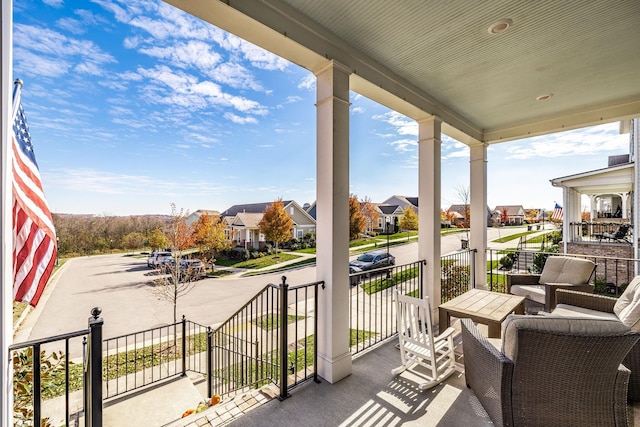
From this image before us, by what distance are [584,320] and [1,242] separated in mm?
3084

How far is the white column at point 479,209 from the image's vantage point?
16.6 ft

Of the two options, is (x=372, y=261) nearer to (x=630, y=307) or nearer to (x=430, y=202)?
(x=430, y=202)

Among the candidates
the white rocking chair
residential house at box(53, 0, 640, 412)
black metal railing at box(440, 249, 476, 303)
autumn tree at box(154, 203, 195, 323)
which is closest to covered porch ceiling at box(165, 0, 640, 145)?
residential house at box(53, 0, 640, 412)

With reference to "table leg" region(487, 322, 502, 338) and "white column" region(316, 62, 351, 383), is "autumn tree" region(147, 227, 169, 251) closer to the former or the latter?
"white column" region(316, 62, 351, 383)

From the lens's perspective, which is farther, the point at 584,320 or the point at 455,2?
the point at 455,2

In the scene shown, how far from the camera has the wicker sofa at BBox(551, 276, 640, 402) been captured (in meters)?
2.06

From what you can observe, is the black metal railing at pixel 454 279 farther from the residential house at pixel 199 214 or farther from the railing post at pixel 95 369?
the residential house at pixel 199 214

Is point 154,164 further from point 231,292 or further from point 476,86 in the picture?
point 476,86

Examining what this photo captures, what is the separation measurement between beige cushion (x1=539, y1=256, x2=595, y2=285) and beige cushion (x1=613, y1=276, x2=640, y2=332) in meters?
1.35

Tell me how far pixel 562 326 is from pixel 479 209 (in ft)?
13.1

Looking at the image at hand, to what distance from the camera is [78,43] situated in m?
8.81

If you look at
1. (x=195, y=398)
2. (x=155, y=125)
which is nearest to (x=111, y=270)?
(x=155, y=125)

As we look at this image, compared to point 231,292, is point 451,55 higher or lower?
higher

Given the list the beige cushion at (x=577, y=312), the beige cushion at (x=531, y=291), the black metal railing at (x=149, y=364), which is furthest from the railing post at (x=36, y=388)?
the beige cushion at (x=531, y=291)
